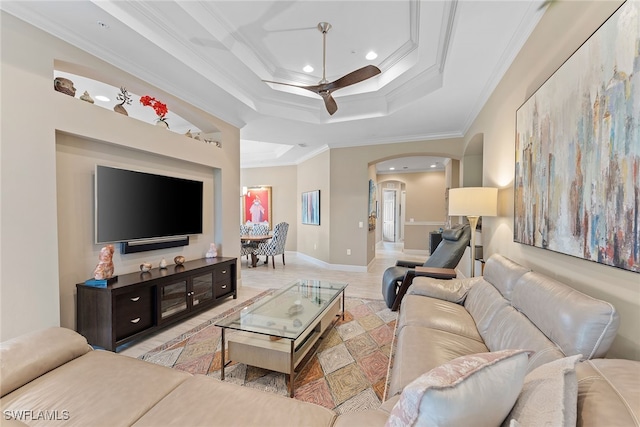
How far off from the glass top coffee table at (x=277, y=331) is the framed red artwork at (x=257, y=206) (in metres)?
5.55

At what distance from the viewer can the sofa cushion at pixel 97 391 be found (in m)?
Result: 1.02

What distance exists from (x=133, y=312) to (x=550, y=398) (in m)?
2.97

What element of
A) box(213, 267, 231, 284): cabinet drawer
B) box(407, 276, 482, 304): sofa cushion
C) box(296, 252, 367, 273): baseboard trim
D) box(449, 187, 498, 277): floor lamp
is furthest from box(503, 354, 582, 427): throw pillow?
box(296, 252, 367, 273): baseboard trim

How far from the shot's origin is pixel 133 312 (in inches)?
97.7

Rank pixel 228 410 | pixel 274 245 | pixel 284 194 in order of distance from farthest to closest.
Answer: pixel 284 194 < pixel 274 245 < pixel 228 410

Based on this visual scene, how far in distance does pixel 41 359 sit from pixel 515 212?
10.5 feet

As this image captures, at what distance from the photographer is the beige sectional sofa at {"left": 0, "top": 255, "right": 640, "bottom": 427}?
814mm

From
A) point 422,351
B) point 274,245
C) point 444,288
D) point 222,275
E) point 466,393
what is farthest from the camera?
point 274,245

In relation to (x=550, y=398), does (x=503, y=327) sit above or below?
below

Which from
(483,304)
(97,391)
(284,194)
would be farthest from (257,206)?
(97,391)

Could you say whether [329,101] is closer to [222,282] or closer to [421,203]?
[222,282]

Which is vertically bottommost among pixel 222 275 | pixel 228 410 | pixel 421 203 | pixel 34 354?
pixel 222 275

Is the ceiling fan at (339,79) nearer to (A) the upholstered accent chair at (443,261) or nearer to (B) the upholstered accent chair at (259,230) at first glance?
(A) the upholstered accent chair at (443,261)

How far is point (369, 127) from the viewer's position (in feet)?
15.1
